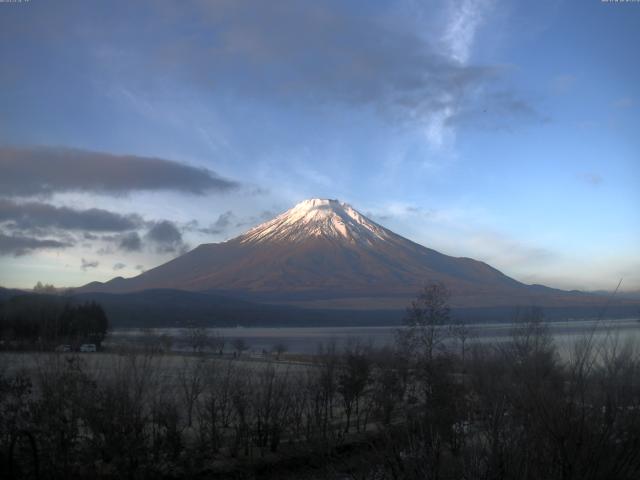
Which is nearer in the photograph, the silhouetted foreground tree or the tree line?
the silhouetted foreground tree

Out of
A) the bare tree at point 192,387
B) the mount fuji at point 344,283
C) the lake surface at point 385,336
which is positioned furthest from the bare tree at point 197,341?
the mount fuji at point 344,283

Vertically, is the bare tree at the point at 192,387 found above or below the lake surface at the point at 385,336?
below

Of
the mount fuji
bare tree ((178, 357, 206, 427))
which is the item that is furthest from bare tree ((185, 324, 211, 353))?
the mount fuji

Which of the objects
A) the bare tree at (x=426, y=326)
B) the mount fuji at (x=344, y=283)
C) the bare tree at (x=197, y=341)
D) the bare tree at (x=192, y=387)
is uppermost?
the mount fuji at (x=344, y=283)

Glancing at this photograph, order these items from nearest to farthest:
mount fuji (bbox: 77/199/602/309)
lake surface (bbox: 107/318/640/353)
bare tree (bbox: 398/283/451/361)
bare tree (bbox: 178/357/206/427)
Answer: lake surface (bbox: 107/318/640/353), bare tree (bbox: 178/357/206/427), bare tree (bbox: 398/283/451/361), mount fuji (bbox: 77/199/602/309)

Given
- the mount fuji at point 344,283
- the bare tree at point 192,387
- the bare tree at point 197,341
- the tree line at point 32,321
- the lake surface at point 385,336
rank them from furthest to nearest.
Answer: the mount fuji at point 344,283 → the bare tree at point 197,341 → the tree line at point 32,321 → the bare tree at point 192,387 → the lake surface at point 385,336

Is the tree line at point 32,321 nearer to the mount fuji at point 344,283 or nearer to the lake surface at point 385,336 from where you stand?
the lake surface at point 385,336

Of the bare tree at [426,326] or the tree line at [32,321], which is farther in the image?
the bare tree at [426,326]

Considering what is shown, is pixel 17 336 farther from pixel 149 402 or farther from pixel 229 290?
pixel 229 290

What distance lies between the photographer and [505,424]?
8438mm

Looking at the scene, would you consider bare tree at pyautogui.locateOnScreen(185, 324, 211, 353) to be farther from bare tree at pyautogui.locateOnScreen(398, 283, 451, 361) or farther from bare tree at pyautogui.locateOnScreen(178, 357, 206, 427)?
bare tree at pyautogui.locateOnScreen(178, 357, 206, 427)

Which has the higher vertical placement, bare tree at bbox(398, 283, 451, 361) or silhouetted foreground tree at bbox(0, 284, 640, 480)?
bare tree at bbox(398, 283, 451, 361)

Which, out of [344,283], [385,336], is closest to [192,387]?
[385,336]

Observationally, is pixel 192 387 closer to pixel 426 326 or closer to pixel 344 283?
pixel 426 326
